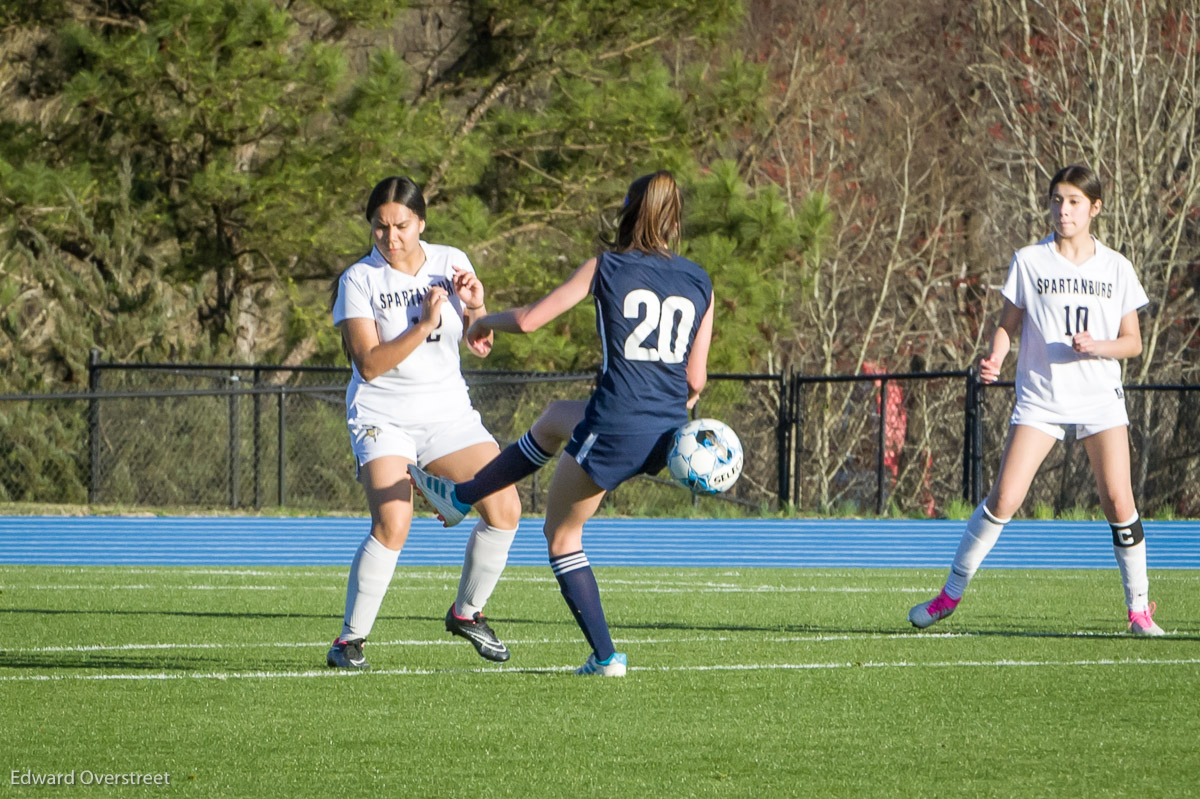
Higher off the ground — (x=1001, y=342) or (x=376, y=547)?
(x=1001, y=342)

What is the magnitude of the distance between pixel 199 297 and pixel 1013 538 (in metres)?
9.81

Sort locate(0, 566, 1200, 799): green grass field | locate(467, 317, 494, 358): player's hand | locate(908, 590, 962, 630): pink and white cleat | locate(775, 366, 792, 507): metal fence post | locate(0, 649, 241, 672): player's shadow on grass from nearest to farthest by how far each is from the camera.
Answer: locate(0, 566, 1200, 799): green grass field → locate(467, 317, 494, 358): player's hand → locate(0, 649, 241, 672): player's shadow on grass → locate(908, 590, 962, 630): pink and white cleat → locate(775, 366, 792, 507): metal fence post

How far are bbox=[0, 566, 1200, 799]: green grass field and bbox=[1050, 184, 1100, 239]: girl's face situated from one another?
1923 mm

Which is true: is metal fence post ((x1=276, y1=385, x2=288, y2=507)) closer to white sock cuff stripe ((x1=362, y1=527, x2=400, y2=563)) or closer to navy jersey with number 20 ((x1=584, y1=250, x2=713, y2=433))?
white sock cuff stripe ((x1=362, y1=527, x2=400, y2=563))

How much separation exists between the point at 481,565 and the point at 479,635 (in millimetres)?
287

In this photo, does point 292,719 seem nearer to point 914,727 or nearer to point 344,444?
point 914,727

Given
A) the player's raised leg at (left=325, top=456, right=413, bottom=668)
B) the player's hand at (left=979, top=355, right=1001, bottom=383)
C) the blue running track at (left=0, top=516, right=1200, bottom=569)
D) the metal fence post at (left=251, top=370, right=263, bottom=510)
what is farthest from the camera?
the metal fence post at (left=251, top=370, right=263, bottom=510)

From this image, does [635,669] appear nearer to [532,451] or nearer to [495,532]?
[495,532]

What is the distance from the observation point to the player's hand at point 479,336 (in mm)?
5918

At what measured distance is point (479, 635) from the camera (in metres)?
6.63

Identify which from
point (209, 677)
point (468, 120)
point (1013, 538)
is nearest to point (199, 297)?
point (468, 120)

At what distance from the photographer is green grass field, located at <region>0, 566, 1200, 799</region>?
434 centimetres

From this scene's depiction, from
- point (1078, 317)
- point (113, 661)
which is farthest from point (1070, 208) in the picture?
point (113, 661)

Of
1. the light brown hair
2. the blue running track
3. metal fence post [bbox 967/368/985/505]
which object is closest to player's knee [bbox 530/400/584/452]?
the light brown hair
